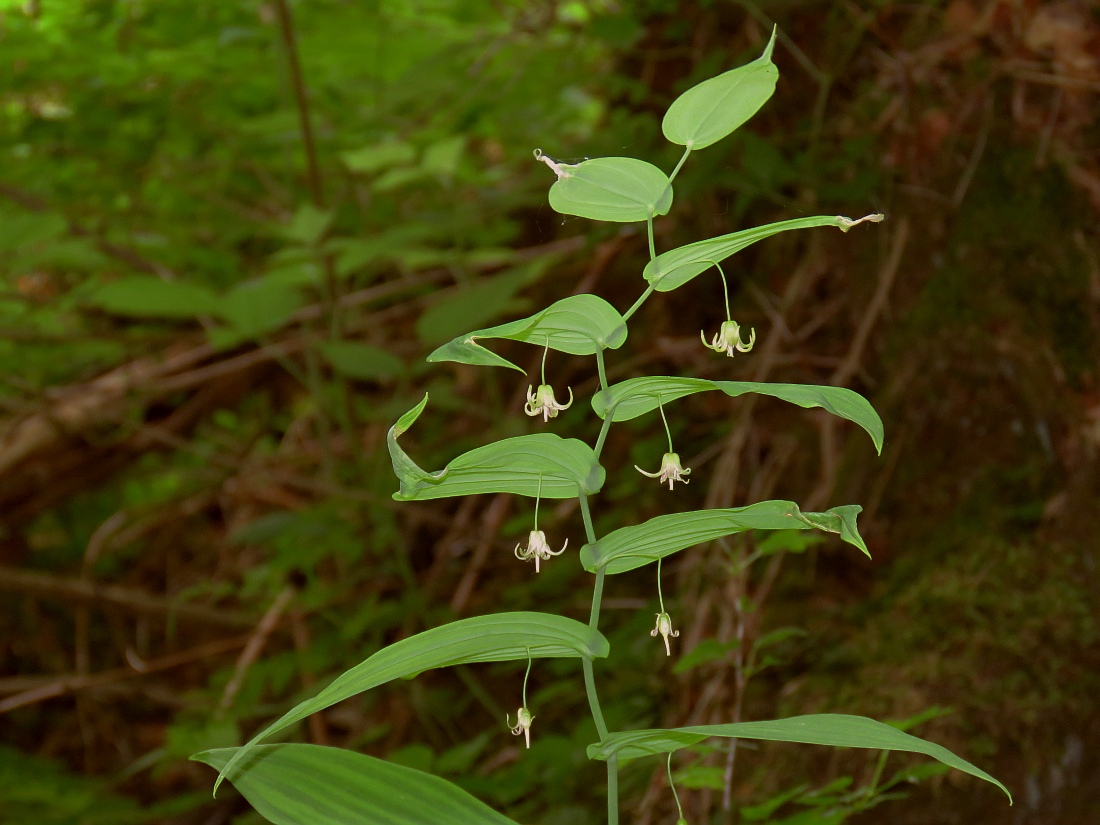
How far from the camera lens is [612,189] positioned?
0.53 meters

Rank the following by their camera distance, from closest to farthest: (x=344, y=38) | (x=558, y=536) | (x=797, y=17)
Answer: (x=797, y=17)
(x=558, y=536)
(x=344, y=38)

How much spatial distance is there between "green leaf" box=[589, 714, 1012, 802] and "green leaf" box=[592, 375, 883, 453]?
152mm

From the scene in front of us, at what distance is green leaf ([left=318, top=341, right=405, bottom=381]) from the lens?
178 centimetres

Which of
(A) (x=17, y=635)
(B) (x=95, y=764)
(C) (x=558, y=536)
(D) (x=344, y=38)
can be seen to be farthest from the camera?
(A) (x=17, y=635)

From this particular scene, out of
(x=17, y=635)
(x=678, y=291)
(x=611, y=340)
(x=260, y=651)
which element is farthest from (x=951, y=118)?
(x=17, y=635)

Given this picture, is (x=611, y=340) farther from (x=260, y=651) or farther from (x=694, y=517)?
(x=260, y=651)

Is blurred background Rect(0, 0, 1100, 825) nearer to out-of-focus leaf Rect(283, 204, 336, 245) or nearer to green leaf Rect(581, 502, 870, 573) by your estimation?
out-of-focus leaf Rect(283, 204, 336, 245)

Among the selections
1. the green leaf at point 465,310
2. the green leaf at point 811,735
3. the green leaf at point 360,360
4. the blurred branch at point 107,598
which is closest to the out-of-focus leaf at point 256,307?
the green leaf at point 360,360

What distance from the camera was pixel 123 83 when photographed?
8.03 feet

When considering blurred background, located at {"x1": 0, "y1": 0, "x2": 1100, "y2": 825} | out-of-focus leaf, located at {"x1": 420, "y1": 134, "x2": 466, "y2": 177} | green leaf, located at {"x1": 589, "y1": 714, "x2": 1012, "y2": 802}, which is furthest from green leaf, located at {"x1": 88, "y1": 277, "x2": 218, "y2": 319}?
green leaf, located at {"x1": 589, "y1": 714, "x2": 1012, "y2": 802}

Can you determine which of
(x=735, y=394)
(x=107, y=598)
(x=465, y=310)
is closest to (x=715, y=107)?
(x=735, y=394)

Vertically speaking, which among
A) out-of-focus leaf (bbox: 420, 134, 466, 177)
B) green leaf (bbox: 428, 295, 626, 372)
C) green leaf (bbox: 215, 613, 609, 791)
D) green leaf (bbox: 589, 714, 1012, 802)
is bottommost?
out-of-focus leaf (bbox: 420, 134, 466, 177)

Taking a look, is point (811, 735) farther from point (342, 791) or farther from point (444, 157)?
point (444, 157)

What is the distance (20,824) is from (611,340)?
1.81 metres
